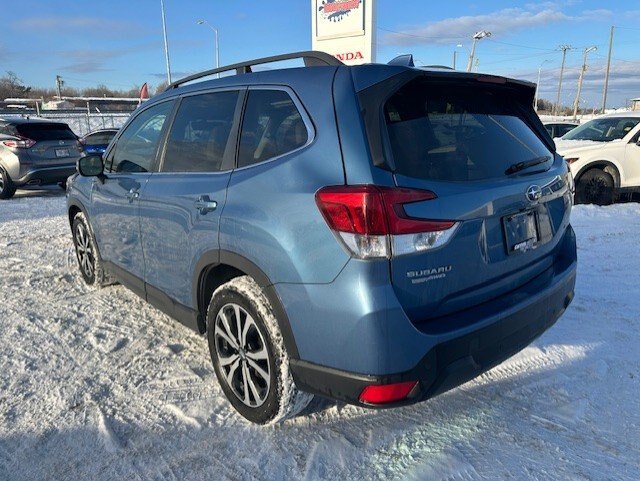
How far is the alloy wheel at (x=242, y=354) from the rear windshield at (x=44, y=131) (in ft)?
30.9

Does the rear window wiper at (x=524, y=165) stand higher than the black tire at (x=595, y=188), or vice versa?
the rear window wiper at (x=524, y=165)

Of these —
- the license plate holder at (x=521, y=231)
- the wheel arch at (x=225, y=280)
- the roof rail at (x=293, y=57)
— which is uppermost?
the roof rail at (x=293, y=57)

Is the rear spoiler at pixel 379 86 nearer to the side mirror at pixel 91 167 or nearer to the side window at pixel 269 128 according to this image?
the side window at pixel 269 128

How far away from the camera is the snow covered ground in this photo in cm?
229

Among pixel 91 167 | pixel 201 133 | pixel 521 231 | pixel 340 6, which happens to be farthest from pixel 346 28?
pixel 521 231

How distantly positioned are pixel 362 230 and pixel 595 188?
8.50 metres

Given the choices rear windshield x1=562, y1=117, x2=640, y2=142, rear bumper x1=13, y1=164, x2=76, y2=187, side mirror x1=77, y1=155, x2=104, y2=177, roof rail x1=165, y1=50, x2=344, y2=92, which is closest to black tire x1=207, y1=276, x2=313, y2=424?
roof rail x1=165, y1=50, x2=344, y2=92

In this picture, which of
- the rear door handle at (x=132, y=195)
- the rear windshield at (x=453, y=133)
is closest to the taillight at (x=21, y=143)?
the rear door handle at (x=132, y=195)

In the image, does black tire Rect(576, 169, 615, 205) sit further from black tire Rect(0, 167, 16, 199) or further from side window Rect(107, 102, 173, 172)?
black tire Rect(0, 167, 16, 199)

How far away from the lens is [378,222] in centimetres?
190

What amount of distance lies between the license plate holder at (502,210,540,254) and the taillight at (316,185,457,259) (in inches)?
21.0

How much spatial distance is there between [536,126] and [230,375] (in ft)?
7.59

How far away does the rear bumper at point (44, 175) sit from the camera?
9883 mm

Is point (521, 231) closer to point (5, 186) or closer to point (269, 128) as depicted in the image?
point (269, 128)
